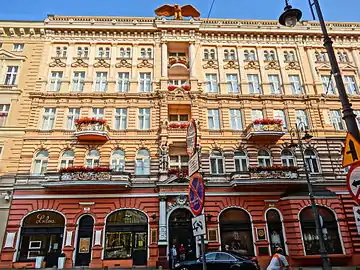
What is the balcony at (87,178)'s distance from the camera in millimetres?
18625

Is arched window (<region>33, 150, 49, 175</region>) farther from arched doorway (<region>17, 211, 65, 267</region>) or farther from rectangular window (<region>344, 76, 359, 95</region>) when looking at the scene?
rectangular window (<region>344, 76, 359, 95</region>)

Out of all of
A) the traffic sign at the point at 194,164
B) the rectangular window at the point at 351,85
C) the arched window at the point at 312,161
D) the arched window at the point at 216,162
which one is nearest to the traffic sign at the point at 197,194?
the traffic sign at the point at 194,164

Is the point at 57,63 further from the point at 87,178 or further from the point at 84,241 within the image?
the point at 84,241

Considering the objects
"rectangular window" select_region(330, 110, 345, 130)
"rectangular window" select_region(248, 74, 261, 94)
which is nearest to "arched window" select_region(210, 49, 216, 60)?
"rectangular window" select_region(248, 74, 261, 94)

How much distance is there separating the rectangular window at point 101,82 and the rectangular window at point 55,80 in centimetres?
330

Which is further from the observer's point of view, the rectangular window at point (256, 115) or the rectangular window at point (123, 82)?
the rectangular window at point (123, 82)

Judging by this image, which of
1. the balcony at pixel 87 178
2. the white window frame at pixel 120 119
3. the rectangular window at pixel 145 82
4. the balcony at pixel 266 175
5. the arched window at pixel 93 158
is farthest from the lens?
the rectangular window at pixel 145 82

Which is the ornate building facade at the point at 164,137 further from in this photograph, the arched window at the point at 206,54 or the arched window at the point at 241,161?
the arched window at the point at 206,54

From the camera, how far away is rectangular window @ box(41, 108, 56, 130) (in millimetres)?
21750

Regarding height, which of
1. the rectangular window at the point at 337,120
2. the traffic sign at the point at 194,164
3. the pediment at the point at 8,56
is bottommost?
the traffic sign at the point at 194,164

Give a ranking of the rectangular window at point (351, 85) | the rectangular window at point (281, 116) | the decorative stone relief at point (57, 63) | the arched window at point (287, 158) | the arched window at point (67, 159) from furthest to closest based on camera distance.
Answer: the rectangular window at point (351, 85), the decorative stone relief at point (57, 63), the rectangular window at point (281, 116), the arched window at point (287, 158), the arched window at point (67, 159)

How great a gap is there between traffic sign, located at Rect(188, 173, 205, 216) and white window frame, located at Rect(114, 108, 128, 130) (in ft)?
54.5

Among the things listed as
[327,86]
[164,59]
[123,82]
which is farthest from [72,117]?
[327,86]

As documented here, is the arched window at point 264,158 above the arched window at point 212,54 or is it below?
below
